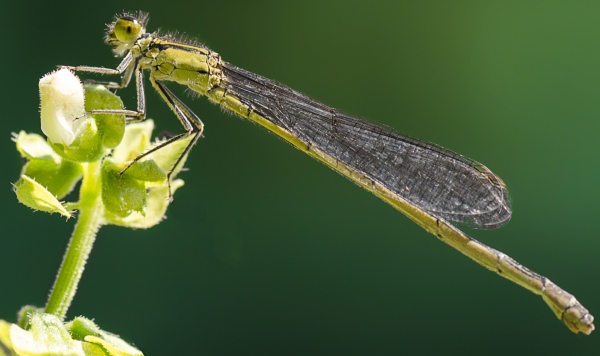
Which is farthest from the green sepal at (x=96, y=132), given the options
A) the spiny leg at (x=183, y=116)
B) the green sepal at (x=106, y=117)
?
the spiny leg at (x=183, y=116)

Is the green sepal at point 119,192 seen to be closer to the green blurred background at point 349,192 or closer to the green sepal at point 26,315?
the green sepal at point 26,315

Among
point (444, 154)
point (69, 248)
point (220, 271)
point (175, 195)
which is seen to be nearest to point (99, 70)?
point (175, 195)

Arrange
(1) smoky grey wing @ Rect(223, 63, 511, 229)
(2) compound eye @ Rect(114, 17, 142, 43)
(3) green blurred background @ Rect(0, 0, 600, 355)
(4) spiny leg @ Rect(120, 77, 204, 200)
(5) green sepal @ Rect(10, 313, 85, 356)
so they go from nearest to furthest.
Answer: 1. (5) green sepal @ Rect(10, 313, 85, 356)
2. (4) spiny leg @ Rect(120, 77, 204, 200)
3. (2) compound eye @ Rect(114, 17, 142, 43)
4. (1) smoky grey wing @ Rect(223, 63, 511, 229)
5. (3) green blurred background @ Rect(0, 0, 600, 355)

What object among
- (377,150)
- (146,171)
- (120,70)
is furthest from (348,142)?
(146,171)

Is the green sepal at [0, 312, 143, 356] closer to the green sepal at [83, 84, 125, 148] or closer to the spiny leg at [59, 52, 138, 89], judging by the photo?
the green sepal at [83, 84, 125, 148]

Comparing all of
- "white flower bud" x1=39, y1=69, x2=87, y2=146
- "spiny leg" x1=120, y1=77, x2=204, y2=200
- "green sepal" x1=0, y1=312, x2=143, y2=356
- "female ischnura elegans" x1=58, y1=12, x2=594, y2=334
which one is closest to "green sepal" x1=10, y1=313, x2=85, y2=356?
"green sepal" x1=0, y1=312, x2=143, y2=356

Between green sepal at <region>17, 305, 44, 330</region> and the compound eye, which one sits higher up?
the compound eye
